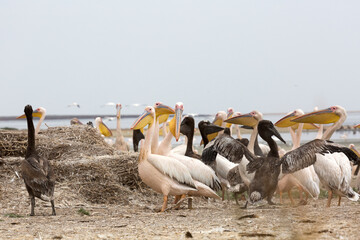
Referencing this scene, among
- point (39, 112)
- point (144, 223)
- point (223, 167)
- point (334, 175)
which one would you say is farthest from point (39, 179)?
point (39, 112)

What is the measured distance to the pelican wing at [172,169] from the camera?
7.21 m

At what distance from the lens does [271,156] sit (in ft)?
22.6

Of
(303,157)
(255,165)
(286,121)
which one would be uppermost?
(286,121)

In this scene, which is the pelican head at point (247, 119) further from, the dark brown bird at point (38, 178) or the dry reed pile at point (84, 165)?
the dark brown bird at point (38, 178)

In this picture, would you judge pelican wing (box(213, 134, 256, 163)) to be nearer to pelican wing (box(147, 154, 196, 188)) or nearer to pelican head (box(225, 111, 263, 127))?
pelican wing (box(147, 154, 196, 188))

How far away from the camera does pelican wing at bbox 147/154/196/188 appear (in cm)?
721

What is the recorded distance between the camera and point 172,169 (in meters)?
7.24

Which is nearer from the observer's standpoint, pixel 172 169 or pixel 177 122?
pixel 172 169

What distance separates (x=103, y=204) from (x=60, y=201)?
0.62 m

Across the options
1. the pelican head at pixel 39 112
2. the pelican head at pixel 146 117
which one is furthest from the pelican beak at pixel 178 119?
the pelican head at pixel 39 112

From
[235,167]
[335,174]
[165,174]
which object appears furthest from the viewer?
[235,167]

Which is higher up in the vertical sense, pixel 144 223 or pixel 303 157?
pixel 303 157

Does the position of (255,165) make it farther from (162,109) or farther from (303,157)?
(162,109)

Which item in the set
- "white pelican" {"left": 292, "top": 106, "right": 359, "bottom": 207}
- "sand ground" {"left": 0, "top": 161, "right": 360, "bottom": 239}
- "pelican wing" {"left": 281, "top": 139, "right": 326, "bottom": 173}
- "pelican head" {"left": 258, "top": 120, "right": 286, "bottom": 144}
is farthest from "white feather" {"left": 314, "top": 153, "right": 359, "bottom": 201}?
"sand ground" {"left": 0, "top": 161, "right": 360, "bottom": 239}
